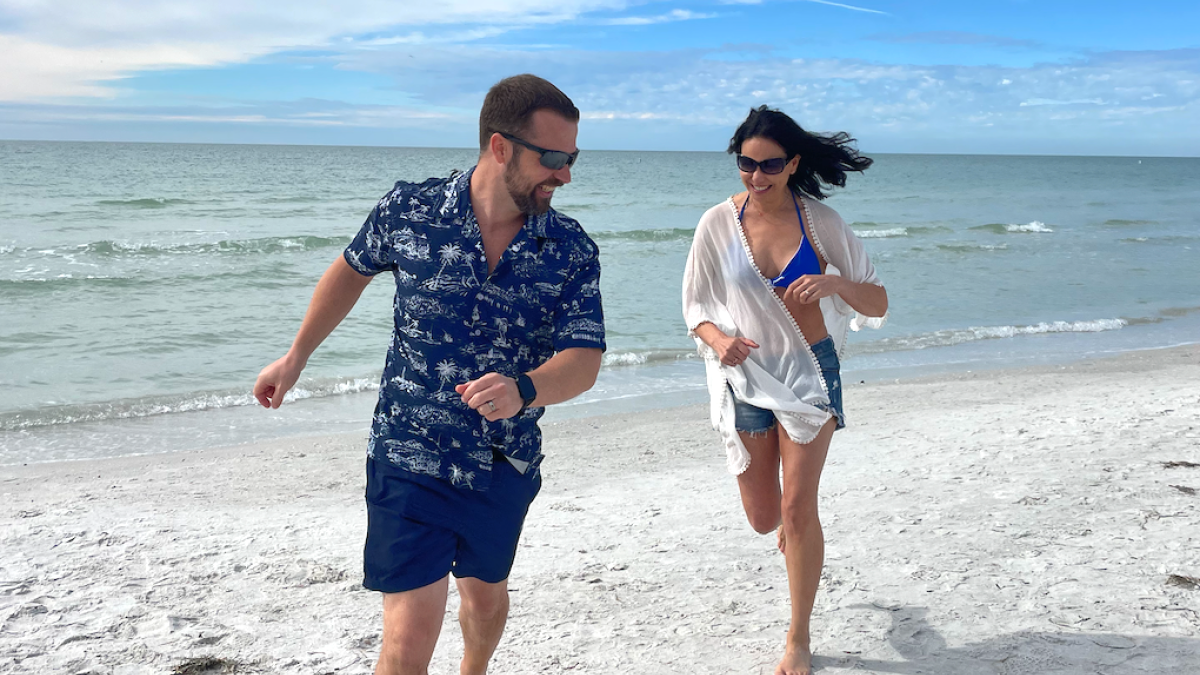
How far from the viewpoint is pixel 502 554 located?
2.71 m

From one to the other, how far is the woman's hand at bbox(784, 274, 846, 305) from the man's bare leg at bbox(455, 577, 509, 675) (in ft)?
4.66

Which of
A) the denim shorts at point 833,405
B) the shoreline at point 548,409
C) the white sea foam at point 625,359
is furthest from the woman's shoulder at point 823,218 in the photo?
the white sea foam at point 625,359

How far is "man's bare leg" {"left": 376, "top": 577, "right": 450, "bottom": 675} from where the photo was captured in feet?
8.27

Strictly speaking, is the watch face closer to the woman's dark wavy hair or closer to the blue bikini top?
the blue bikini top

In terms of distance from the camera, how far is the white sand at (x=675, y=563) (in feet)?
12.4

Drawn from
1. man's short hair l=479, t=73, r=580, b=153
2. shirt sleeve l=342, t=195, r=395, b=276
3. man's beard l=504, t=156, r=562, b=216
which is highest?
man's short hair l=479, t=73, r=580, b=153

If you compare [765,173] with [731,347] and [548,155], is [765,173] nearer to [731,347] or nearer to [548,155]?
[731,347]

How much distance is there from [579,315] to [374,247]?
0.61 meters

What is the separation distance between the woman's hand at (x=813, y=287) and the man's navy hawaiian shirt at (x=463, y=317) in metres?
1.08

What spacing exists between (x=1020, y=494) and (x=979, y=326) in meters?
9.34

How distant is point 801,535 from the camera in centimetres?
356

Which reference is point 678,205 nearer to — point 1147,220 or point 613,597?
point 1147,220

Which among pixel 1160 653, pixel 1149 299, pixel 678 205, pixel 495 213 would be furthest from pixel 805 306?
pixel 678 205

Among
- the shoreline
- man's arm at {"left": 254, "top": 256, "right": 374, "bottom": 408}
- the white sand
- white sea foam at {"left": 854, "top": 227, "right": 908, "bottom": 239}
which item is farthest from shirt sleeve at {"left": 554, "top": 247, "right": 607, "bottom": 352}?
Result: white sea foam at {"left": 854, "top": 227, "right": 908, "bottom": 239}
